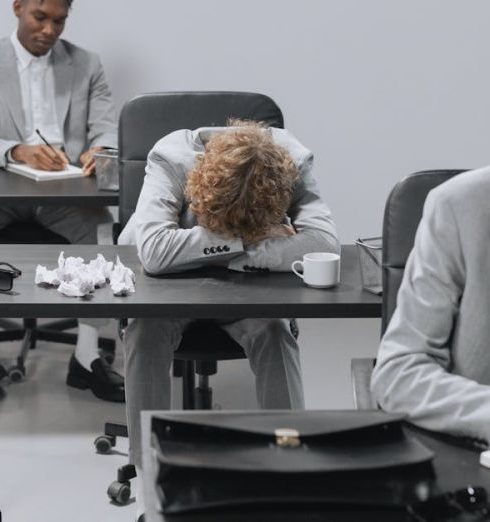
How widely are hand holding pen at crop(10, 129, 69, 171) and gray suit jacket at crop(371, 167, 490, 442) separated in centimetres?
227

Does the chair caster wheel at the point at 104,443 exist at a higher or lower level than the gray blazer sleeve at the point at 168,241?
lower

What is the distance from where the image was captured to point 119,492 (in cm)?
311

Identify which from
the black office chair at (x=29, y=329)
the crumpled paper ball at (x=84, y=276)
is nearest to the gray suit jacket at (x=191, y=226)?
the crumpled paper ball at (x=84, y=276)

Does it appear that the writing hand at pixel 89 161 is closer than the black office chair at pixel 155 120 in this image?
No

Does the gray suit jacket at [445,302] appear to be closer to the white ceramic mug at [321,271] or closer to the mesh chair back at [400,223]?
the mesh chair back at [400,223]

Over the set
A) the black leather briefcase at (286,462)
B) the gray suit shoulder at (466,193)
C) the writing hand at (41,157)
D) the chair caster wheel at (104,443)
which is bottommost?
the chair caster wheel at (104,443)

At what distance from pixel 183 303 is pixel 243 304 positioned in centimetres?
13

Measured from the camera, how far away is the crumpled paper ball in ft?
8.72

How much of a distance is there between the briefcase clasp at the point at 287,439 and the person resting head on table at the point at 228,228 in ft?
4.29

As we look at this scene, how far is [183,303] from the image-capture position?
259 centimetres

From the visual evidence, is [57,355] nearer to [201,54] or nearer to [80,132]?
[80,132]

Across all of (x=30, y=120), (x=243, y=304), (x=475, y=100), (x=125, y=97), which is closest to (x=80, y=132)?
(x=30, y=120)

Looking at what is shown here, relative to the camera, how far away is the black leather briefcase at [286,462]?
4.73 ft

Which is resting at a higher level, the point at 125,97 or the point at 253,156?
the point at 253,156
